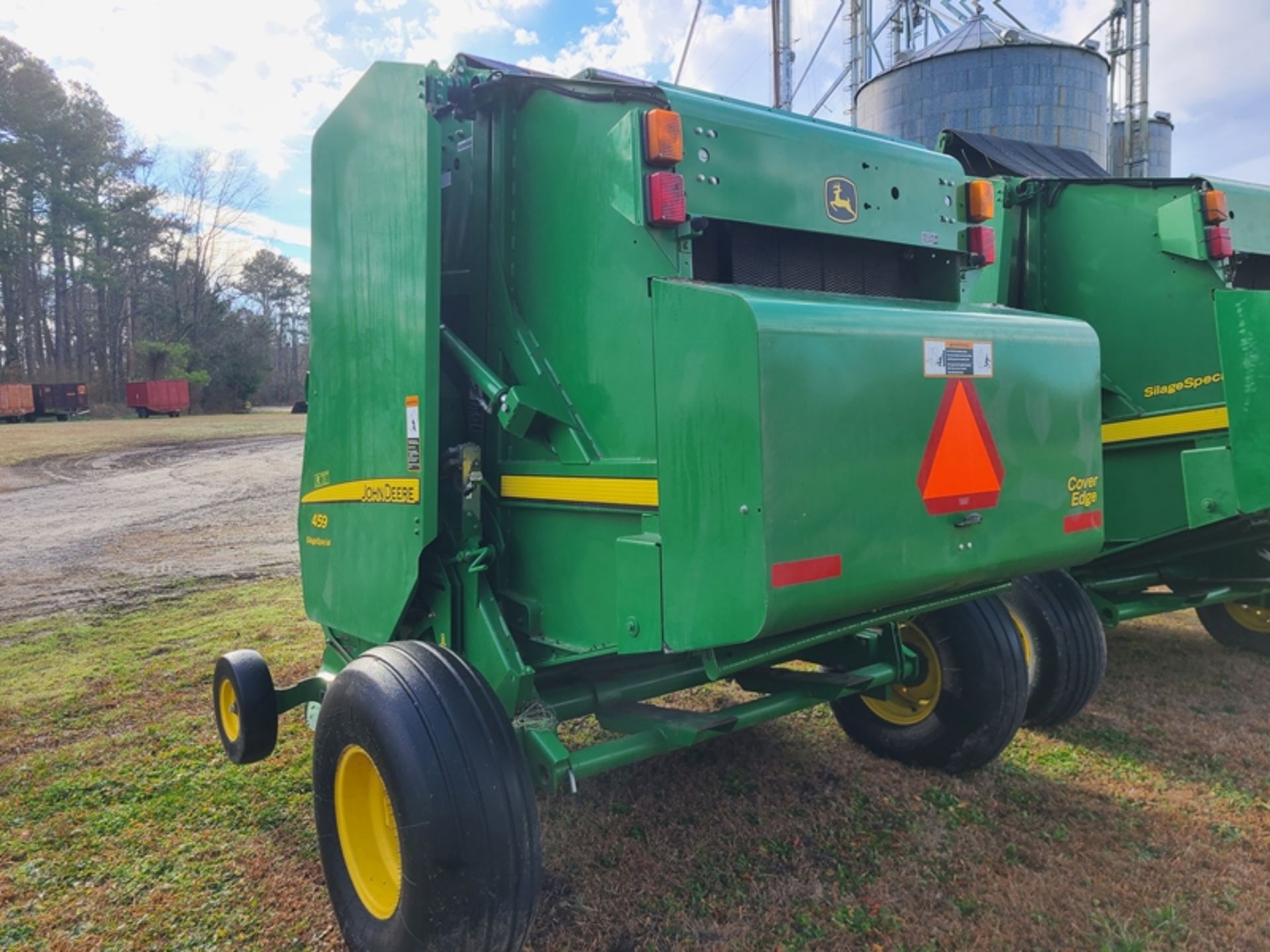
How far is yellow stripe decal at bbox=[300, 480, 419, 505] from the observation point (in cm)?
284

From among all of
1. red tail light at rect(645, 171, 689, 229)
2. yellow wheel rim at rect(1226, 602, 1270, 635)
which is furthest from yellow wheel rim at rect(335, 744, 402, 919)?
yellow wheel rim at rect(1226, 602, 1270, 635)

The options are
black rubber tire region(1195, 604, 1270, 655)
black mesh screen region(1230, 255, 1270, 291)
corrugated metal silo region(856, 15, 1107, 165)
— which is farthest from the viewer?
corrugated metal silo region(856, 15, 1107, 165)

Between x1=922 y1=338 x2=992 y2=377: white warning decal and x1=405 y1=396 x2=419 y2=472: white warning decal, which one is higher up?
x1=922 y1=338 x2=992 y2=377: white warning decal

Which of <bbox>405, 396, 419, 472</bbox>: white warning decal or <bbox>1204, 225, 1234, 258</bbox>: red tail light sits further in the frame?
<bbox>1204, 225, 1234, 258</bbox>: red tail light

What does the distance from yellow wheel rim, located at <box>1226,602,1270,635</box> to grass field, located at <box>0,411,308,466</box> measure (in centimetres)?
2064

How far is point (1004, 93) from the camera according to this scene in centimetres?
1433

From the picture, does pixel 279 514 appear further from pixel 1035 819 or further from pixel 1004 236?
pixel 1035 819

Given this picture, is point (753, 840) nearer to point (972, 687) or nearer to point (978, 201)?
point (972, 687)

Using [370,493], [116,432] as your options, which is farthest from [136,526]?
[116,432]

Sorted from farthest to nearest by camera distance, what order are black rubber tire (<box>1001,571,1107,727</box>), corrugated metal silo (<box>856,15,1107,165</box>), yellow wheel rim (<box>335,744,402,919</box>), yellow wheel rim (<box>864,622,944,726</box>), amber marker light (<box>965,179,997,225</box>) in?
corrugated metal silo (<box>856,15,1107,165</box>), black rubber tire (<box>1001,571,1107,727</box>), yellow wheel rim (<box>864,622,944,726</box>), amber marker light (<box>965,179,997,225</box>), yellow wheel rim (<box>335,744,402,919</box>)

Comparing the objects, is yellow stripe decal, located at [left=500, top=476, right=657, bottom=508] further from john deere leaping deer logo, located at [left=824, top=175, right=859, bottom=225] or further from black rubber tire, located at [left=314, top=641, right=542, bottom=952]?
john deere leaping deer logo, located at [left=824, top=175, right=859, bottom=225]

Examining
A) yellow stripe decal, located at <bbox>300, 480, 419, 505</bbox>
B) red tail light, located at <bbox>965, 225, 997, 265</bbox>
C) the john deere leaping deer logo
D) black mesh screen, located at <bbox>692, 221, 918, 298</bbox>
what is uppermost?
the john deere leaping deer logo

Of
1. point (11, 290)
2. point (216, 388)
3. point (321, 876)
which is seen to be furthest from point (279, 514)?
point (11, 290)

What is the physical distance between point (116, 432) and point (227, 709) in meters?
26.3
